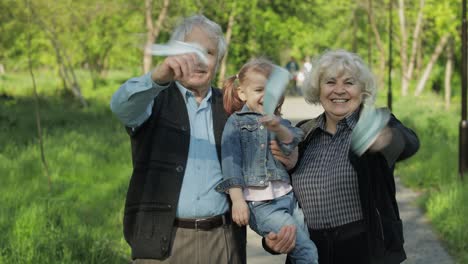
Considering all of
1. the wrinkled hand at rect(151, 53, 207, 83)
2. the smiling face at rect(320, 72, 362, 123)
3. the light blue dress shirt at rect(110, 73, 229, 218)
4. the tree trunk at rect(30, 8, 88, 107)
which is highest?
the wrinkled hand at rect(151, 53, 207, 83)

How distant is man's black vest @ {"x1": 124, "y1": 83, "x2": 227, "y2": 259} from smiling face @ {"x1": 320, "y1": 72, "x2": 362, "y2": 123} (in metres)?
0.62

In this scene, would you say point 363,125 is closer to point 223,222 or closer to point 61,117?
point 223,222

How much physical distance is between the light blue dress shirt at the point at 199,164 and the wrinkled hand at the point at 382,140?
2.42ft

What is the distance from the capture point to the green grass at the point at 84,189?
19.6 ft

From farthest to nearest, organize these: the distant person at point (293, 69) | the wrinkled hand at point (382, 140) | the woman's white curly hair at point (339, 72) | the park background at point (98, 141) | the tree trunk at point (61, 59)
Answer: the distant person at point (293, 69), the tree trunk at point (61, 59), the park background at point (98, 141), the woman's white curly hair at point (339, 72), the wrinkled hand at point (382, 140)

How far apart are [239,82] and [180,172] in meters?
0.49

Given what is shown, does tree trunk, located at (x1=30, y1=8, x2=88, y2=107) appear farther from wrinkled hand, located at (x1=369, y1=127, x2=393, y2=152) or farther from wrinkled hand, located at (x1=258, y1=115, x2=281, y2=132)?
wrinkled hand, located at (x1=369, y1=127, x2=393, y2=152)

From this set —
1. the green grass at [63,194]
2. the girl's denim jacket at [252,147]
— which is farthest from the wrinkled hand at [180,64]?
the green grass at [63,194]

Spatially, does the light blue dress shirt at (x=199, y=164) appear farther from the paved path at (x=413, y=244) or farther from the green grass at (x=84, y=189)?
the paved path at (x=413, y=244)

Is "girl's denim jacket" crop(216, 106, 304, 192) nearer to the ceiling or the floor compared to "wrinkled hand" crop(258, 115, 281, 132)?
nearer to the floor

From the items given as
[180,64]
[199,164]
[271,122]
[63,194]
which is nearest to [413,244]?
[63,194]

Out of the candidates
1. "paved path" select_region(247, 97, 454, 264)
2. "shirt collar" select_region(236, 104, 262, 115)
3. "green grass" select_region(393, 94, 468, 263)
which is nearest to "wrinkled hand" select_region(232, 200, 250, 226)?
"shirt collar" select_region(236, 104, 262, 115)

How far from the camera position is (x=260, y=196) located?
11.3 ft

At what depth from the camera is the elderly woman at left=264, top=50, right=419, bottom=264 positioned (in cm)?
333
